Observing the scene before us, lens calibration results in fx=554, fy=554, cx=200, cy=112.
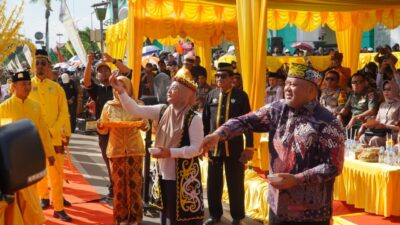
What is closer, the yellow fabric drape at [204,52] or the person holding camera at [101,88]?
the person holding camera at [101,88]

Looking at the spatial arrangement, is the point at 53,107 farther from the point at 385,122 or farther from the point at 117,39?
the point at 117,39

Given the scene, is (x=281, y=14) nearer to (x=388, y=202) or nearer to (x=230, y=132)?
(x=388, y=202)

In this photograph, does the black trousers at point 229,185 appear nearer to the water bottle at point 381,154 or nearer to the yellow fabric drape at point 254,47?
the water bottle at point 381,154

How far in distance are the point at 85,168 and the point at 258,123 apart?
773 centimetres

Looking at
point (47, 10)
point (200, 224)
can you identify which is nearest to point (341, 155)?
point (200, 224)

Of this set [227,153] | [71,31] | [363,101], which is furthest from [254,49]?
[71,31]

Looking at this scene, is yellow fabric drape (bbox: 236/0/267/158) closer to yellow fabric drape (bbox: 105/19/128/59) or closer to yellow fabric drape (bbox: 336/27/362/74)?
yellow fabric drape (bbox: 336/27/362/74)

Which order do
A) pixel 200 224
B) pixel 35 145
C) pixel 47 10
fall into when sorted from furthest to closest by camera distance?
pixel 47 10, pixel 200 224, pixel 35 145

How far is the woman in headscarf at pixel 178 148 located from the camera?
4598mm

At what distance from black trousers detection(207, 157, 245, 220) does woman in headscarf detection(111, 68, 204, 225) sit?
158cm

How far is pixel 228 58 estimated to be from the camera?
16.2 meters

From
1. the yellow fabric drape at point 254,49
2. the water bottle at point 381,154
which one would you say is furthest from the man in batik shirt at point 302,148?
the yellow fabric drape at point 254,49

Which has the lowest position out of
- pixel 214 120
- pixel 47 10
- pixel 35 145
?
pixel 214 120

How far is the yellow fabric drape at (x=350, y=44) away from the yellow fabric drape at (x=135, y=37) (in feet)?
18.5
